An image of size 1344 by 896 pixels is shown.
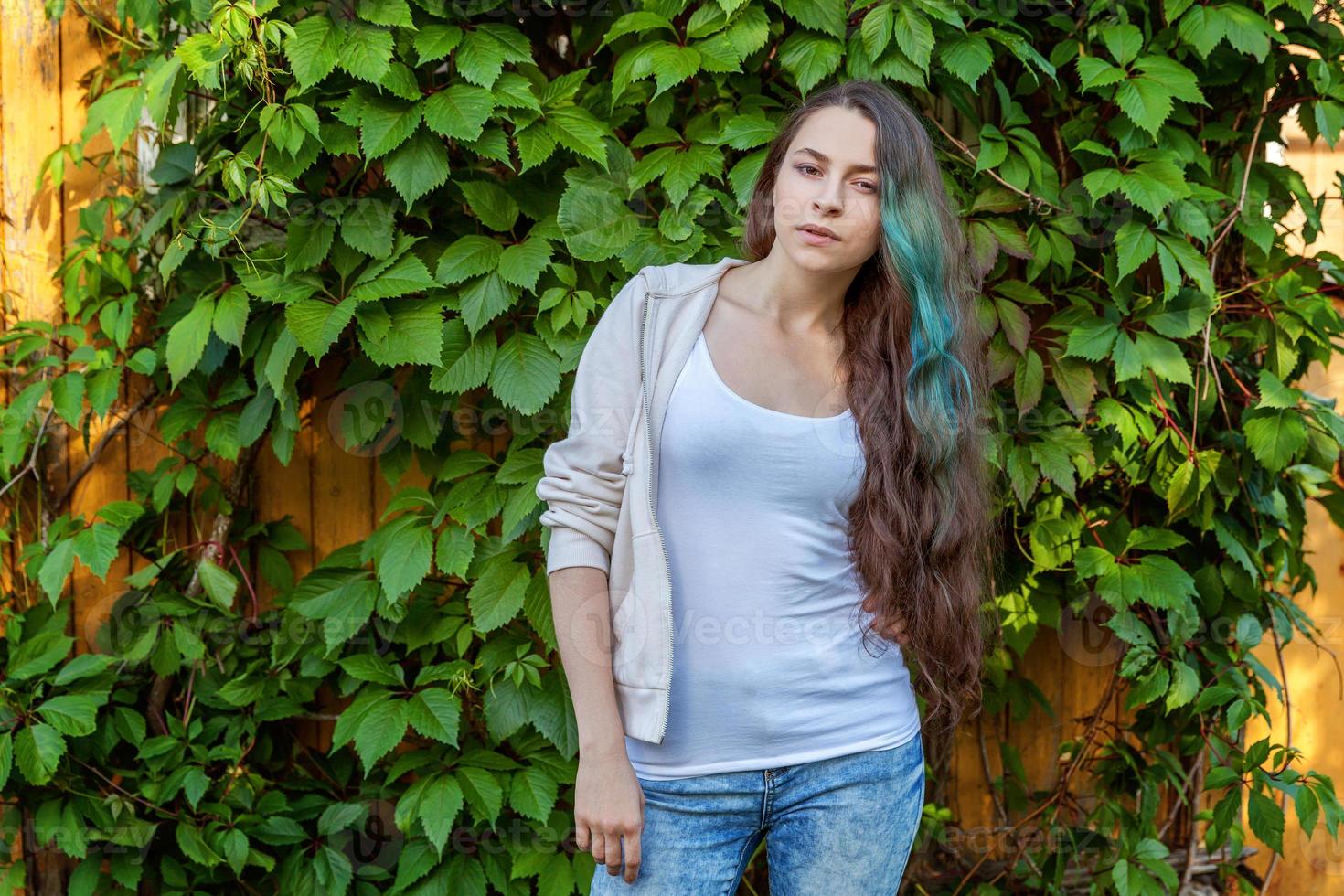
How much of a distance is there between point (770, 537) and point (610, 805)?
374mm

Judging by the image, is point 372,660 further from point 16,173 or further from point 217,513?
point 16,173

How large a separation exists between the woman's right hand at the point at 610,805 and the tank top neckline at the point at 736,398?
0.44 metres

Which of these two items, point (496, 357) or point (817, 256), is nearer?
point (817, 256)

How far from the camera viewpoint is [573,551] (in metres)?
1.38

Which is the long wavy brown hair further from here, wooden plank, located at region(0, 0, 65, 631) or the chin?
wooden plank, located at region(0, 0, 65, 631)

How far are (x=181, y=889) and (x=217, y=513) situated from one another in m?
0.72

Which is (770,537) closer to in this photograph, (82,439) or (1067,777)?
(1067,777)

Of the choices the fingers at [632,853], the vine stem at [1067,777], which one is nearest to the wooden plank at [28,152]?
the fingers at [632,853]

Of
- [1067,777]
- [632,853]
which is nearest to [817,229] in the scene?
[632,853]

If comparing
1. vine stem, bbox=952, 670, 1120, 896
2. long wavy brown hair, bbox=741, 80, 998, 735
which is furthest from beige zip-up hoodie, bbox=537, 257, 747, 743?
vine stem, bbox=952, 670, 1120, 896

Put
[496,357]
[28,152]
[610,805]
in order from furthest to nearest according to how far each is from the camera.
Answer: [28,152] < [496,357] < [610,805]

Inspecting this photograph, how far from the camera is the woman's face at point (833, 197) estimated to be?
144 centimetres

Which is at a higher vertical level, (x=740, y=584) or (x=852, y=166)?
(x=852, y=166)

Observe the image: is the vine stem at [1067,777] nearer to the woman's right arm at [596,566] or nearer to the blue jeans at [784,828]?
the blue jeans at [784,828]
